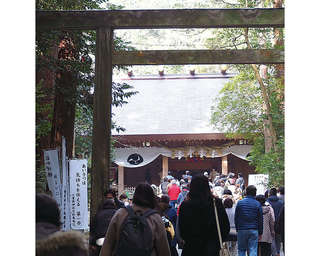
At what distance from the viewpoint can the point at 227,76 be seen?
94.6 feet

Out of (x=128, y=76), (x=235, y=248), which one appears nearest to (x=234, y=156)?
(x=128, y=76)

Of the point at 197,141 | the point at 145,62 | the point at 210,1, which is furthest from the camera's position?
the point at 197,141

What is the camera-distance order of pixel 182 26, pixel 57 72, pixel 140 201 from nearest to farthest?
pixel 140 201
pixel 182 26
pixel 57 72

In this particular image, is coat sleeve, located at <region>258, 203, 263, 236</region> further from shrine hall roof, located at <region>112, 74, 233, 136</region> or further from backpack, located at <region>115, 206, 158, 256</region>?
shrine hall roof, located at <region>112, 74, 233, 136</region>

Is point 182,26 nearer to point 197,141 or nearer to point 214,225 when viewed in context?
point 214,225

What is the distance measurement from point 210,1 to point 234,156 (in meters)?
9.99

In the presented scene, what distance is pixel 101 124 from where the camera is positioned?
20.9ft

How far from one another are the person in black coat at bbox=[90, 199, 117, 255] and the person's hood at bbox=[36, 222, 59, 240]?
321 centimetres

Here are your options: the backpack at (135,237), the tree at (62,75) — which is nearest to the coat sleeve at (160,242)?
the backpack at (135,237)

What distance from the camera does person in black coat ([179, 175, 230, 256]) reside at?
18.1 ft

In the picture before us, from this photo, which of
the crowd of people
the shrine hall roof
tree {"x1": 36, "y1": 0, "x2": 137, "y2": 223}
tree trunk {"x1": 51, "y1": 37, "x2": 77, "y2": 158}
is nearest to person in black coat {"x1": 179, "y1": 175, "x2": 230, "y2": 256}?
the crowd of people

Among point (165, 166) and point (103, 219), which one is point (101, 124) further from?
point (165, 166)

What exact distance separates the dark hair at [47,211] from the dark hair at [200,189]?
2.70 meters

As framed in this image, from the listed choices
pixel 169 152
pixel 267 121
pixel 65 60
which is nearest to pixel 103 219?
pixel 65 60
